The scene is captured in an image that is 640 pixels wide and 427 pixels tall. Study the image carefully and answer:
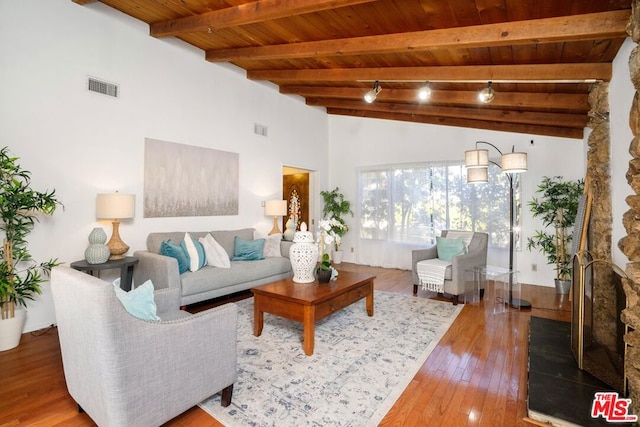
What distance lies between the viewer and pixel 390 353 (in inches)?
109

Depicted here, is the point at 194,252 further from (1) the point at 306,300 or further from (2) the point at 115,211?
(1) the point at 306,300

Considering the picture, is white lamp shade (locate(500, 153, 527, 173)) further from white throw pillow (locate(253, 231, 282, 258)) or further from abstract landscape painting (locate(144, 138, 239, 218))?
abstract landscape painting (locate(144, 138, 239, 218))

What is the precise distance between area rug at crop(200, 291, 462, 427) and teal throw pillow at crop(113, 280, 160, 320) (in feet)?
2.39

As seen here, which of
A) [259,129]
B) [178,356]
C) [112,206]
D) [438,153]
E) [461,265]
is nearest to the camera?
[178,356]

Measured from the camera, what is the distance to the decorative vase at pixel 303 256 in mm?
3215

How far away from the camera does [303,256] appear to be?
321cm

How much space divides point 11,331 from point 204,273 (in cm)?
165

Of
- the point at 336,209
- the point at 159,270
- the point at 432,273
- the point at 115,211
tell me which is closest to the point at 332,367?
the point at 159,270

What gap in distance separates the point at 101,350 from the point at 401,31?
11.1ft

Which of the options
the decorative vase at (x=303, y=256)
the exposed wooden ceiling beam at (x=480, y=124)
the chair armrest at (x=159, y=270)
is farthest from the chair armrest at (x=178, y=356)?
the exposed wooden ceiling beam at (x=480, y=124)

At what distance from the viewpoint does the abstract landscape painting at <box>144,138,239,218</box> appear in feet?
13.6

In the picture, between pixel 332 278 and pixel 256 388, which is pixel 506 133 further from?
pixel 256 388

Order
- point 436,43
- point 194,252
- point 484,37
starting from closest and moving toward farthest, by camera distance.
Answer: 1. point 484,37
2. point 436,43
3. point 194,252

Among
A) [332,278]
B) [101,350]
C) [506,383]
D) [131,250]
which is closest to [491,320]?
[506,383]
